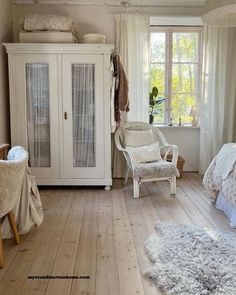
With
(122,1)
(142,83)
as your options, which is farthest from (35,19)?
(142,83)

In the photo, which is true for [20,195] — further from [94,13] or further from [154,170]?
[94,13]

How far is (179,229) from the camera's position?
10.9 feet

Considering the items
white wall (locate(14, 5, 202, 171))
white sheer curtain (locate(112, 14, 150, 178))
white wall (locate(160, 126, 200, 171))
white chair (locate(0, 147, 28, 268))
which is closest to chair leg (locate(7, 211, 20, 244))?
white chair (locate(0, 147, 28, 268))

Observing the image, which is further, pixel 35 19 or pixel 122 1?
pixel 122 1

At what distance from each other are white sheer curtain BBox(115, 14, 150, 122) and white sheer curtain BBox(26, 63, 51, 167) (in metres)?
1.25

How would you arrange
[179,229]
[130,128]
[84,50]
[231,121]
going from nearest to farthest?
[179,229] → [84,50] → [130,128] → [231,121]

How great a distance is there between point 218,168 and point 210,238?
Result: 1.00 meters

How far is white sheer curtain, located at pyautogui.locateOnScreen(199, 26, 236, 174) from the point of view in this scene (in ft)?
17.4

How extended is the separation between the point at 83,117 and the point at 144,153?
905mm

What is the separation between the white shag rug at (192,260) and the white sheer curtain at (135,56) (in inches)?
92.8

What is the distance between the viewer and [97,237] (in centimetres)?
324

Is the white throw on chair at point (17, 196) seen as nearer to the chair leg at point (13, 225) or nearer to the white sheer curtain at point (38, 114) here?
the chair leg at point (13, 225)

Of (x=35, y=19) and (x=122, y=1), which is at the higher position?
(x=122, y=1)

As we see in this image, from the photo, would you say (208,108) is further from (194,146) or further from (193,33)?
(193,33)
